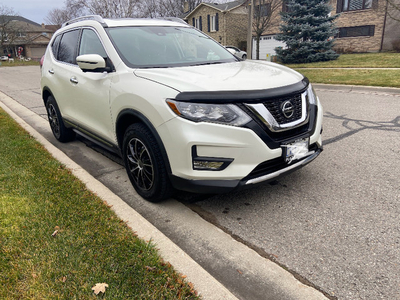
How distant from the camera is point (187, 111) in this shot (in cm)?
267

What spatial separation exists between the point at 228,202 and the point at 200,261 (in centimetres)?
97

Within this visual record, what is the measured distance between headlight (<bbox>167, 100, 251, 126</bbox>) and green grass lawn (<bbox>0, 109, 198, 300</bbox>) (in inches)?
42.4

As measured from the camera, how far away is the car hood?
9.00 ft

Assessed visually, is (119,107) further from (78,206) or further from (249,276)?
(249,276)

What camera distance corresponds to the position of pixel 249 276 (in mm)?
2250

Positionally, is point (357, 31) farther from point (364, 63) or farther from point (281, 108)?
point (281, 108)

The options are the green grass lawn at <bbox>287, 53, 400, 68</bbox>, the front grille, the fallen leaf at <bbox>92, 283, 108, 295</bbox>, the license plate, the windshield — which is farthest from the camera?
the green grass lawn at <bbox>287, 53, 400, 68</bbox>

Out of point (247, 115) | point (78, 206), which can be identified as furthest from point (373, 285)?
point (78, 206)

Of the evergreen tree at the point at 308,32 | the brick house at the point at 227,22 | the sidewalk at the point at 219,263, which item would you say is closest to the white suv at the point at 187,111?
the sidewalk at the point at 219,263

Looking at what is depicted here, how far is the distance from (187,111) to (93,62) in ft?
4.55

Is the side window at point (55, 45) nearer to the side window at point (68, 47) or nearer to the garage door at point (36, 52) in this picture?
the side window at point (68, 47)

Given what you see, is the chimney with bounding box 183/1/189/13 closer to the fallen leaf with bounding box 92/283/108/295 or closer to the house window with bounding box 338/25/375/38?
the house window with bounding box 338/25/375/38

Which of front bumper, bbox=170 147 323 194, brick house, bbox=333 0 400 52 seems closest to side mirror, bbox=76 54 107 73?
front bumper, bbox=170 147 323 194

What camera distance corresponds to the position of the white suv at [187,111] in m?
2.64
